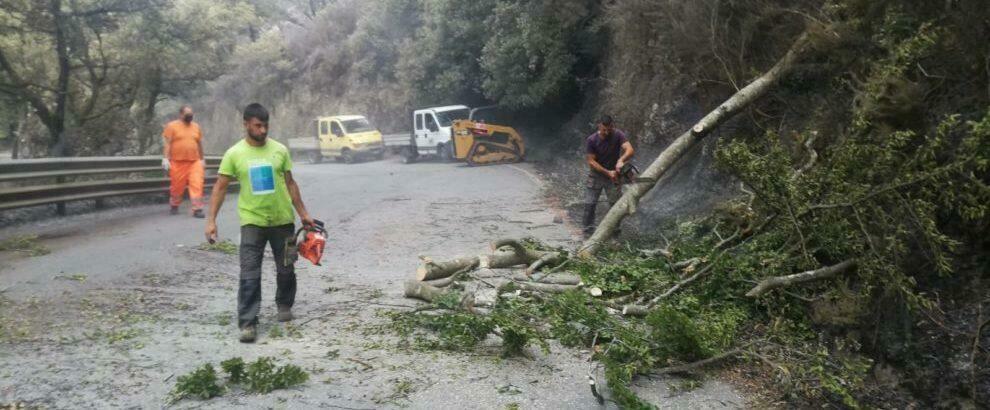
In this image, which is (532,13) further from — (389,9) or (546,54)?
(389,9)

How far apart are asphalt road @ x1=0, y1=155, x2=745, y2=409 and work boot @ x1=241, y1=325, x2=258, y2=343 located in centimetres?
8

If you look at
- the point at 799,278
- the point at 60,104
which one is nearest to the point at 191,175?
the point at 60,104

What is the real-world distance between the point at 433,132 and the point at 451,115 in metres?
1.01

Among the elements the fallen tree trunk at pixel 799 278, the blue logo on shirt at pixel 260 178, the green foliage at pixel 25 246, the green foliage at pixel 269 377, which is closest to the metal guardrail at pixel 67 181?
the green foliage at pixel 25 246

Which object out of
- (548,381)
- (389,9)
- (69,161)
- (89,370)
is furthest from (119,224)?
(389,9)

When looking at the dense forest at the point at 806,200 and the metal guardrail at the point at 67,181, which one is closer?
the dense forest at the point at 806,200

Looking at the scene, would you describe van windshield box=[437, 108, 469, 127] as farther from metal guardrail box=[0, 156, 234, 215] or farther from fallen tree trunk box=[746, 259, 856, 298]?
fallen tree trunk box=[746, 259, 856, 298]

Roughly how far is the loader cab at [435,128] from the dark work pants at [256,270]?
2128cm

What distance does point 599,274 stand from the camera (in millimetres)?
6711

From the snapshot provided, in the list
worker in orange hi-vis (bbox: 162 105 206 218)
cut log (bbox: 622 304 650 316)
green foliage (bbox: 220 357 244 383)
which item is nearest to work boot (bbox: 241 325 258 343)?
green foliage (bbox: 220 357 244 383)

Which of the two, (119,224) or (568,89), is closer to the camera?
(119,224)

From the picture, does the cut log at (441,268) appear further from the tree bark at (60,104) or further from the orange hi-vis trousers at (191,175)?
the tree bark at (60,104)

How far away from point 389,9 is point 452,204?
24687 millimetres

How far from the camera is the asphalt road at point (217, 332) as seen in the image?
173 inches
